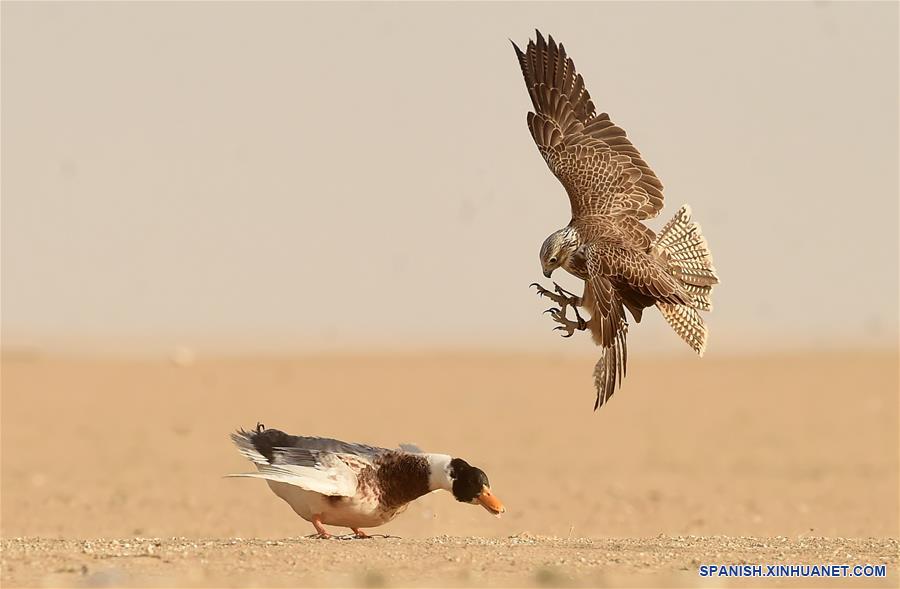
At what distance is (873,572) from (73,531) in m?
9.22

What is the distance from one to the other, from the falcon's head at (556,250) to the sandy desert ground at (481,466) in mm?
A: 2224

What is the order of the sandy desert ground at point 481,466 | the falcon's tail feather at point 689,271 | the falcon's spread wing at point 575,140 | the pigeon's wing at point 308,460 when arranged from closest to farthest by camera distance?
the sandy desert ground at point 481,466
the pigeon's wing at point 308,460
the falcon's tail feather at point 689,271
the falcon's spread wing at point 575,140

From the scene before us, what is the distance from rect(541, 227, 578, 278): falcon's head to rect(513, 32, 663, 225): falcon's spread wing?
97 centimetres

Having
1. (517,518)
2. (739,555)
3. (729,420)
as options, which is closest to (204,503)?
(517,518)

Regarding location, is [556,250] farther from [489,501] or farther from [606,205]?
[489,501]

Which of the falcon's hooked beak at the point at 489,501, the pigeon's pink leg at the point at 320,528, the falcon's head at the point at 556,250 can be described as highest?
the falcon's head at the point at 556,250

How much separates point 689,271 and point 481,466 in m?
11.2

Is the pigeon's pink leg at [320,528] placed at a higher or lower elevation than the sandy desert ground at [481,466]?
lower

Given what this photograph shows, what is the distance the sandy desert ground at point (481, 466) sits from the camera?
31.5 feet

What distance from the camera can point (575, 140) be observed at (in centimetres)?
1331

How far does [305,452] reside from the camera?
11.0m

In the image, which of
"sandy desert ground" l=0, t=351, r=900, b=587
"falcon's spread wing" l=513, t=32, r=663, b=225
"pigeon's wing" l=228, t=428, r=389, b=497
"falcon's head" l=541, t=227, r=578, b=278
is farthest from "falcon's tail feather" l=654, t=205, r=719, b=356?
"pigeon's wing" l=228, t=428, r=389, b=497

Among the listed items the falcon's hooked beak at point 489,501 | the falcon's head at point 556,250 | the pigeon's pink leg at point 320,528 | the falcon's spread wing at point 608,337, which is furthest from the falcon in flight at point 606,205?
the pigeon's pink leg at point 320,528

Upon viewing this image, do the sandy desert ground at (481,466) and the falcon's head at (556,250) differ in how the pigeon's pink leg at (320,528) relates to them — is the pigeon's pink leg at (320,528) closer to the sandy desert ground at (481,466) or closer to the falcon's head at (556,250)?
the sandy desert ground at (481,466)
